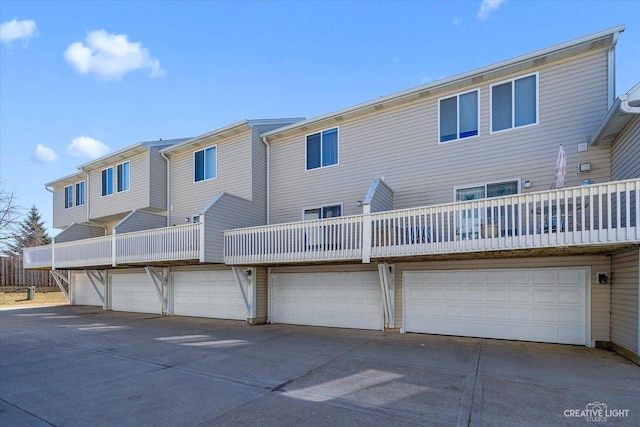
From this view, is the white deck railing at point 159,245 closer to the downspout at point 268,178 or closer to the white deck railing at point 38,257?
A: the downspout at point 268,178

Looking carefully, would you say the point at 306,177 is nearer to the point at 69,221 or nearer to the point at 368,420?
the point at 368,420

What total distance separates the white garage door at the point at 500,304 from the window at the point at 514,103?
11.6 ft

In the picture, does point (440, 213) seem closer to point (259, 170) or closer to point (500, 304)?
point (500, 304)

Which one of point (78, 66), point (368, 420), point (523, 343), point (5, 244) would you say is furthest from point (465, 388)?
point (5, 244)

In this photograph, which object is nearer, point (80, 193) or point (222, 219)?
point (222, 219)

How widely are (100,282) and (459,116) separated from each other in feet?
58.4

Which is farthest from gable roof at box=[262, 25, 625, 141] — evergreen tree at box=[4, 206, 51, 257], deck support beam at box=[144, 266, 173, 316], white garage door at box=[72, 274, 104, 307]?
evergreen tree at box=[4, 206, 51, 257]

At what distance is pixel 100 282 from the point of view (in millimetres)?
17250

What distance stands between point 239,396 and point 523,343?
6546mm

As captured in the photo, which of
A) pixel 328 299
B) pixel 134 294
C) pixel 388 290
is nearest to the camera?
pixel 388 290

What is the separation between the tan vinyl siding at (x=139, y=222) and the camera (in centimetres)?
1306

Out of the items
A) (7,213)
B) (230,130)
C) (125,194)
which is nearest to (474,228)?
(230,130)

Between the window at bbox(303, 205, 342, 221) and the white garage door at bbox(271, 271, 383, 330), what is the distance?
1.83 meters

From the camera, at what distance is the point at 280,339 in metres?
8.82
